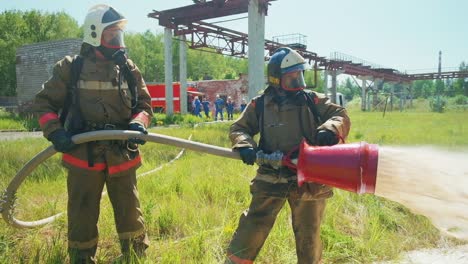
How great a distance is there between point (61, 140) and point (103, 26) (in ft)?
2.84

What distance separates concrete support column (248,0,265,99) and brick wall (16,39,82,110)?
7.78 meters

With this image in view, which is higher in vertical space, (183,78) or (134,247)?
(183,78)

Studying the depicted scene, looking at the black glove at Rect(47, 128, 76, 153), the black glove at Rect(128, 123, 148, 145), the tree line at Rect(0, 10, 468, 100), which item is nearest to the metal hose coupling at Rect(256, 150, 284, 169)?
the black glove at Rect(128, 123, 148, 145)

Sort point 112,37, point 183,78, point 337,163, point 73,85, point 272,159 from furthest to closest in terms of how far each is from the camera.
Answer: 1. point 183,78
2. point 112,37
3. point 73,85
4. point 272,159
5. point 337,163

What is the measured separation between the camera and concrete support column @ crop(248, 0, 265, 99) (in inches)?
530

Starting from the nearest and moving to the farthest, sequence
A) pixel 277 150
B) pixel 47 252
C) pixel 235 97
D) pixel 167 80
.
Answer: pixel 277 150
pixel 47 252
pixel 167 80
pixel 235 97

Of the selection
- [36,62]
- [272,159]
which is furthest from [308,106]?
[36,62]

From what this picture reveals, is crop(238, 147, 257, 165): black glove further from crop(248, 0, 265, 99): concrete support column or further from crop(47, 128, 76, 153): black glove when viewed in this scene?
crop(248, 0, 265, 99): concrete support column

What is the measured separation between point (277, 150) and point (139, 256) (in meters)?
1.29

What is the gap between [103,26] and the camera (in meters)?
2.74

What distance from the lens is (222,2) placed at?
585 inches

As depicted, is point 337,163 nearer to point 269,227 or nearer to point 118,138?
point 269,227

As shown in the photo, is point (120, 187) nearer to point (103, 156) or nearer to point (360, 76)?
point (103, 156)

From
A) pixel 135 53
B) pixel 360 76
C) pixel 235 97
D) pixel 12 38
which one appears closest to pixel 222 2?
pixel 235 97
